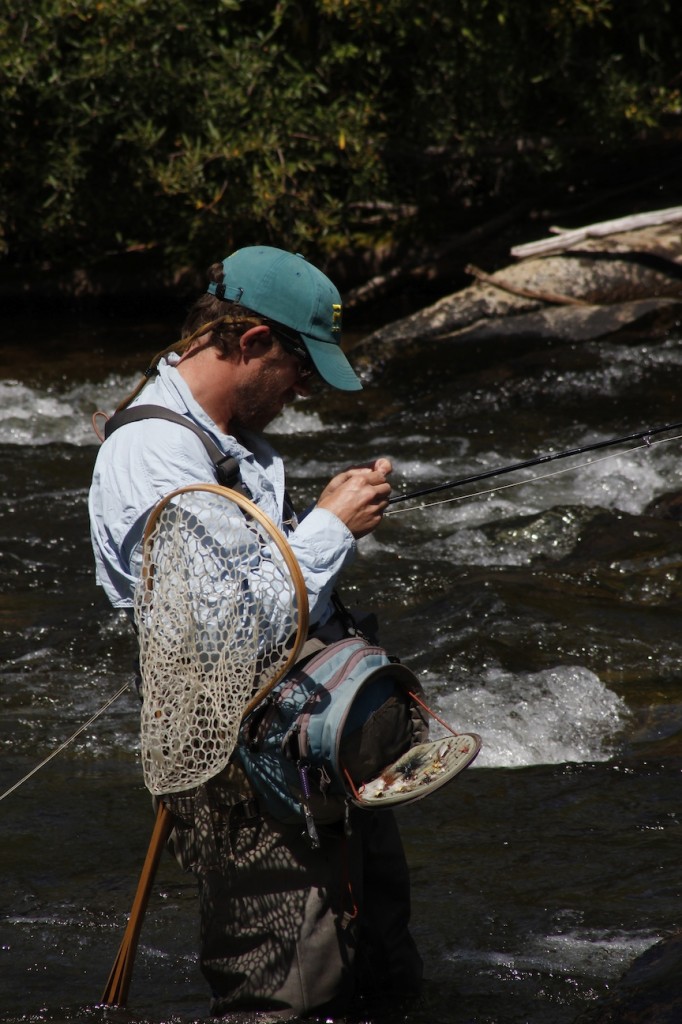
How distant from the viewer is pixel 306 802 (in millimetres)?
2309

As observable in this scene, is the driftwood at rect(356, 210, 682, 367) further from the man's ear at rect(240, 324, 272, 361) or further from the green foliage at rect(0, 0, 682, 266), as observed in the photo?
the man's ear at rect(240, 324, 272, 361)

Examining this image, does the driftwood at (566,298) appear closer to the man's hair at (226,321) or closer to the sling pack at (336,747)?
the man's hair at (226,321)

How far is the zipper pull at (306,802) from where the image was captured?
2273 mm

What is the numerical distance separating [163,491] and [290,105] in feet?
32.0

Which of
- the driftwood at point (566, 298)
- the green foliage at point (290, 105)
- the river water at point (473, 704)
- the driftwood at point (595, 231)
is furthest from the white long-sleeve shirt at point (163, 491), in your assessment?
the green foliage at point (290, 105)

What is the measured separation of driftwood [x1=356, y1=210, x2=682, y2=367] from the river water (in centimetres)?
93

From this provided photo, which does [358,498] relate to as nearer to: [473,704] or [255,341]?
[255,341]

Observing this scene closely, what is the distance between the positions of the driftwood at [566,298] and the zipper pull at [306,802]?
27.1 feet

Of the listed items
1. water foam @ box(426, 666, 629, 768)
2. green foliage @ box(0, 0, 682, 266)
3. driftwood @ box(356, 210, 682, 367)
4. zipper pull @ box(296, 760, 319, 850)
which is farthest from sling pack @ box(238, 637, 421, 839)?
green foliage @ box(0, 0, 682, 266)

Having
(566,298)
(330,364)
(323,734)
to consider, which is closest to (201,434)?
(330,364)

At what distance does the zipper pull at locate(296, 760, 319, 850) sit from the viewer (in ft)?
7.46

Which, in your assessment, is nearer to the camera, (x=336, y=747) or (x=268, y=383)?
(x=336, y=747)

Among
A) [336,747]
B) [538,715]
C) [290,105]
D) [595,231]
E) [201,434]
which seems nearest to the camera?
[336,747]

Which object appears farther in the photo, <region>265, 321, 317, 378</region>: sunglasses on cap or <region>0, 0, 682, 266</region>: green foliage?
<region>0, 0, 682, 266</region>: green foliage
